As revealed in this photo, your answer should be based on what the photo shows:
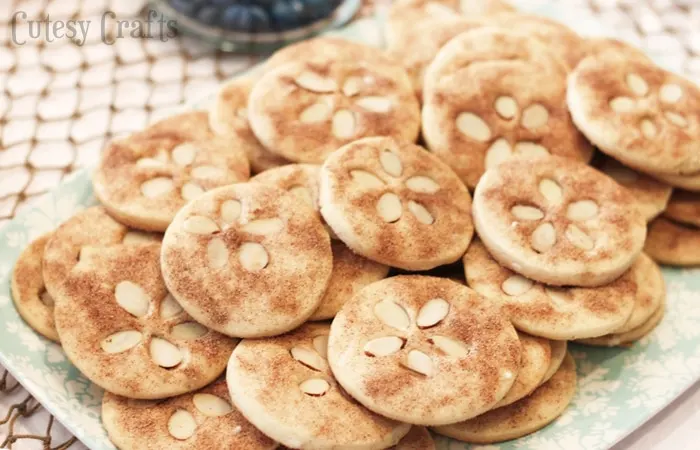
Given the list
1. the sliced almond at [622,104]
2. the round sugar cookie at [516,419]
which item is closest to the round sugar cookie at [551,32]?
the sliced almond at [622,104]

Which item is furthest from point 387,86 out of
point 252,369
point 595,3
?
point 595,3

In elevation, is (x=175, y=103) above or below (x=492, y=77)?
below

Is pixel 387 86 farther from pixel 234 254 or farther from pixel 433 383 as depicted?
pixel 433 383

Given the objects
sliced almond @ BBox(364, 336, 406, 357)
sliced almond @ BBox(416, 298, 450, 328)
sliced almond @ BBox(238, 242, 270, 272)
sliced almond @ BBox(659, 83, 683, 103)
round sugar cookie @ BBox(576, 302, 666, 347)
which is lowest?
round sugar cookie @ BBox(576, 302, 666, 347)

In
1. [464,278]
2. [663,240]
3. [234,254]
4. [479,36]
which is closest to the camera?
[234,254]

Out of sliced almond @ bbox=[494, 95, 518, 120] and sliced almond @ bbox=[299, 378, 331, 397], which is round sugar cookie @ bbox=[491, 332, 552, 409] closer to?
sliced almond @ bbox=[299, 378, 331, 397]

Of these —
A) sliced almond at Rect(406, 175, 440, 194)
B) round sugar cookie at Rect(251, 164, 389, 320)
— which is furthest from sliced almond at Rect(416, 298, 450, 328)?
sliced almond at Rect(406, 175, 440, 194)

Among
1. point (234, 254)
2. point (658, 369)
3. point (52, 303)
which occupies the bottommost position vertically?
point (658, 369)

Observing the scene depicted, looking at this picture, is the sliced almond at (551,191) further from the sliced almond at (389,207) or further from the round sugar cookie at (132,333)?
the round sugar cookie at (132,333)
